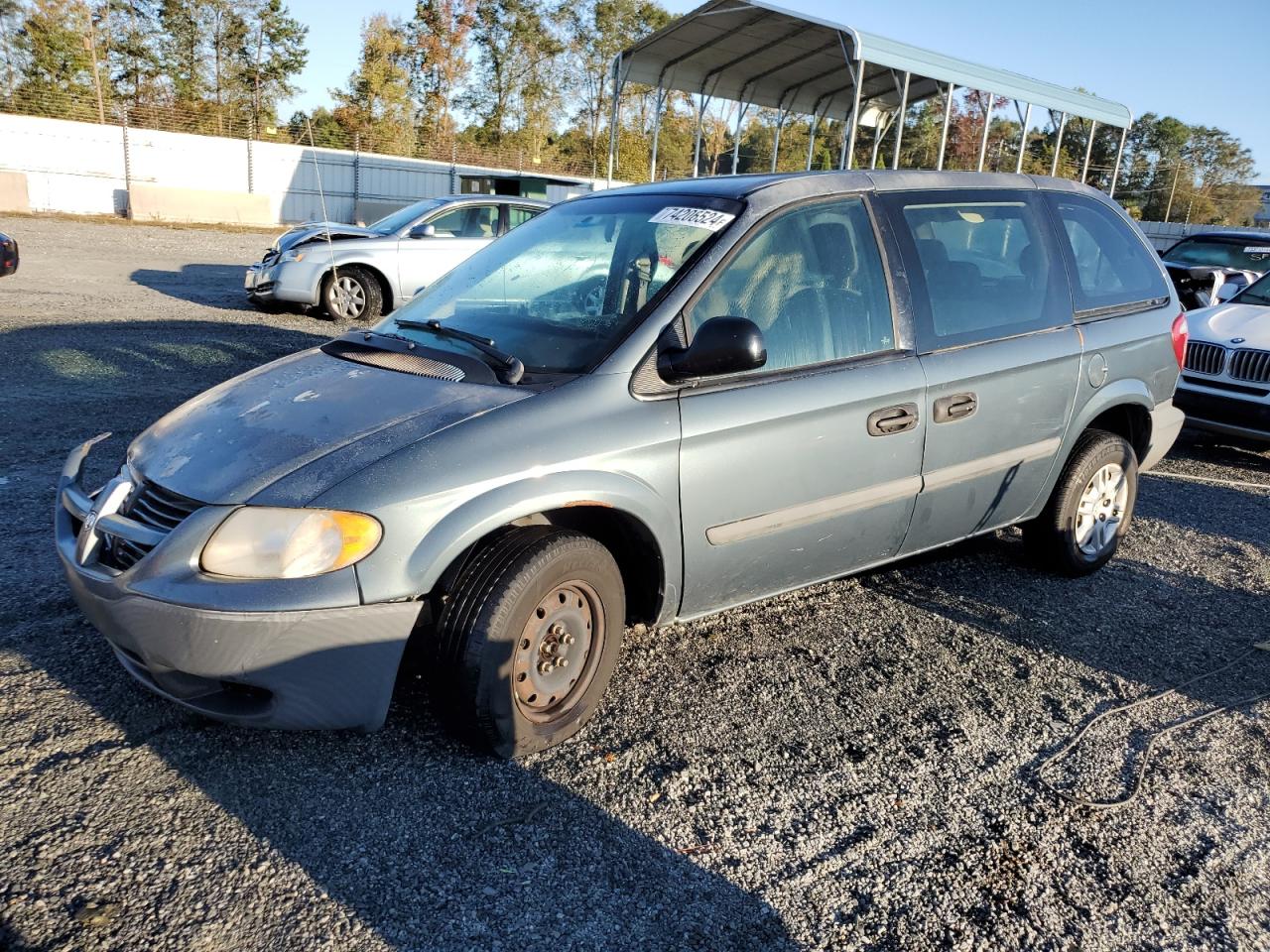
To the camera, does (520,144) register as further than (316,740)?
Yes

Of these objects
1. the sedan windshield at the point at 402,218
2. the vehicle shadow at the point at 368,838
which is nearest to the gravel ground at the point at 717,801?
the vehicle shadow at the point at 368,838

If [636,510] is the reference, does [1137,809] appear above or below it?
below

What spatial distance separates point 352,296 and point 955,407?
30.8ft

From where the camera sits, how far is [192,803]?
266 centimetres

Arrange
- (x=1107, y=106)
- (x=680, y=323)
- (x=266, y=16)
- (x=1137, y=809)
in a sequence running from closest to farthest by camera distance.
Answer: (x=1137, y=809) → (x=680, y=323) → (x=1107, y=106) → (x=266, y=16)

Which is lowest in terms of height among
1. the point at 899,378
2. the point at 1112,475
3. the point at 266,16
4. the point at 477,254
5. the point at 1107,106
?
the point at 1112,475

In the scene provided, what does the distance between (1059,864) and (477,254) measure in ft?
10.2

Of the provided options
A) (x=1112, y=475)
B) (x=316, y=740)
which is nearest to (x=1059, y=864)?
(x=316, y=740)

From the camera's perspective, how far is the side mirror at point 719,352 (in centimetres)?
304

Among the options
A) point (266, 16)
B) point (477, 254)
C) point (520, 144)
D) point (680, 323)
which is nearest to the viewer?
point (680, 323)

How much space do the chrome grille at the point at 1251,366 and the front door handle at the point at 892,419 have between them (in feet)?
16.9

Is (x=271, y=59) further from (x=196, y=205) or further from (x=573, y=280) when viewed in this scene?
(x=573, y=280)

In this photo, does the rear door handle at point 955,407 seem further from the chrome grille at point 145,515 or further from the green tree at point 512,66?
the green tree at point 512,66

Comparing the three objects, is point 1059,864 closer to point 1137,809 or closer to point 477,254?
point 1137,809
